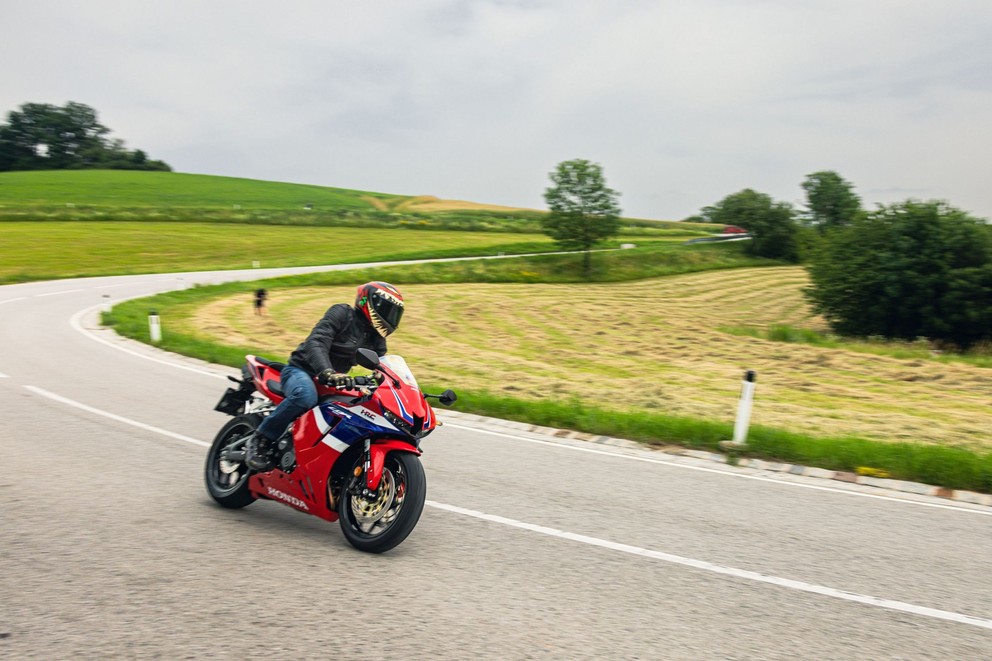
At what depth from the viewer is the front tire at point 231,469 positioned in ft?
19.3

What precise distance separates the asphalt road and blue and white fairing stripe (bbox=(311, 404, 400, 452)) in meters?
0.78

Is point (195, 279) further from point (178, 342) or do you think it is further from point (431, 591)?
point (431, 591)

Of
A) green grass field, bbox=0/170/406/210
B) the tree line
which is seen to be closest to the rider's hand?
the tree line

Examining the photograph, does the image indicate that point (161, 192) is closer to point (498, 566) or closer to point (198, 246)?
point (198, 246)

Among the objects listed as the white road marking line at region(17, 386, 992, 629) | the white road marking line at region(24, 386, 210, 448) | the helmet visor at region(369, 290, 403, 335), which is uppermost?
the helmet visor at region(369, 290, 403, 335)

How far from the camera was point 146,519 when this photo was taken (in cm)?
559

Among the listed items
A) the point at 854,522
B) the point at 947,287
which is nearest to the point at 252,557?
the point at 854,522

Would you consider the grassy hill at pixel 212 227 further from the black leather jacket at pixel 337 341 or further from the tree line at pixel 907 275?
the black leather jacket at pixel 337 341

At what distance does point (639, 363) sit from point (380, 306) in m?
14.3

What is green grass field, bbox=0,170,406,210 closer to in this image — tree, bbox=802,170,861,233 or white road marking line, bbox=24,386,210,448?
tree, bbox=802,170,861,233

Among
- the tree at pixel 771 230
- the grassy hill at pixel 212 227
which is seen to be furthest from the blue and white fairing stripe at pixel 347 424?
the tree at pixel 771 230

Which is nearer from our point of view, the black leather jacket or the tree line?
the black leather jacket

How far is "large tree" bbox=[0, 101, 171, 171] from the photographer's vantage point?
11075 centimetres

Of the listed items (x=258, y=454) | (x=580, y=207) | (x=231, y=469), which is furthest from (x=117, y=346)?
(x=580, y=207)
